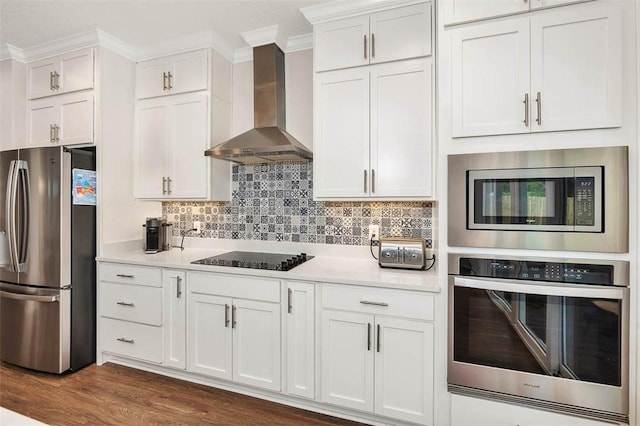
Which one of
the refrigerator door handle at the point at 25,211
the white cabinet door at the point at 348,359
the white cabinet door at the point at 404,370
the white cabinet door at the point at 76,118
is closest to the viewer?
the white cabinet door at the point at 404,370

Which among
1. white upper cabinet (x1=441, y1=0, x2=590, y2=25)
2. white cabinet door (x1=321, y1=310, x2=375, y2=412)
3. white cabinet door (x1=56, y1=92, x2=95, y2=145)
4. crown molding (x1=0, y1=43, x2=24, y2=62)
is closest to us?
white upper cabinet (x1=441, y1=0, x2=590, y2=25)

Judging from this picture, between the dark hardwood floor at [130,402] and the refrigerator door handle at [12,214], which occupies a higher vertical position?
the refrigerator door handle at [12,214]

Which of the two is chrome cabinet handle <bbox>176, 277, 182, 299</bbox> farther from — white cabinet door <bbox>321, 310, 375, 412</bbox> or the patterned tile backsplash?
white cabinet door <bbox>321, 310, 375, 412</bbox>

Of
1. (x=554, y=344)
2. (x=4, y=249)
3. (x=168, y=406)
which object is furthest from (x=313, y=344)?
(x=4, y=249)

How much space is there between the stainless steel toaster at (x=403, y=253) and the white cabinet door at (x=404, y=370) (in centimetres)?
43

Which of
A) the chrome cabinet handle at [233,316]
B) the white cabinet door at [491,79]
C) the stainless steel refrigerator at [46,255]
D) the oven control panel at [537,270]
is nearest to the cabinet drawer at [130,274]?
the stainless steel refrigerator at [46,255]

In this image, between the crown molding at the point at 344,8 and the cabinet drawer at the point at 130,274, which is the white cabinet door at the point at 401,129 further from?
the cabinet drawer at the point at 130,274

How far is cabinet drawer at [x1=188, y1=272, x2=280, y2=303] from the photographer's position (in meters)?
2.15

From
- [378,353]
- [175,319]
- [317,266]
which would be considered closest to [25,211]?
[175,319]

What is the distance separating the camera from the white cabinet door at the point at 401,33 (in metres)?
2.11

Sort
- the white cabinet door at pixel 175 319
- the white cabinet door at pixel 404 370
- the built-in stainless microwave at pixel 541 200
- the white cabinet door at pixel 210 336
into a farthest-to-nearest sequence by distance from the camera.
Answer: the white cabinet door at pixel 175 319
the white cabinet door at pixel 210 336
the white cabinet door at pixel 404 370
the built-in stainless microwave at pixel 541 200

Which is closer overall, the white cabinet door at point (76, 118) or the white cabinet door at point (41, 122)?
the white cabinet door at point (76, 118)

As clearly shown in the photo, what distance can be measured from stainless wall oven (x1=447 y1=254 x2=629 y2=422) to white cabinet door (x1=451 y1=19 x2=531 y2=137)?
2.23 ft

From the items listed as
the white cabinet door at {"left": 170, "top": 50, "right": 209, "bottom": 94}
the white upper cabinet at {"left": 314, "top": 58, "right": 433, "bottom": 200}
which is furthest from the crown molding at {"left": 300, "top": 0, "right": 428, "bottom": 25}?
the white cabinet door at {"left": 170, "top": 50, "right": 209, "bottom": 94}
